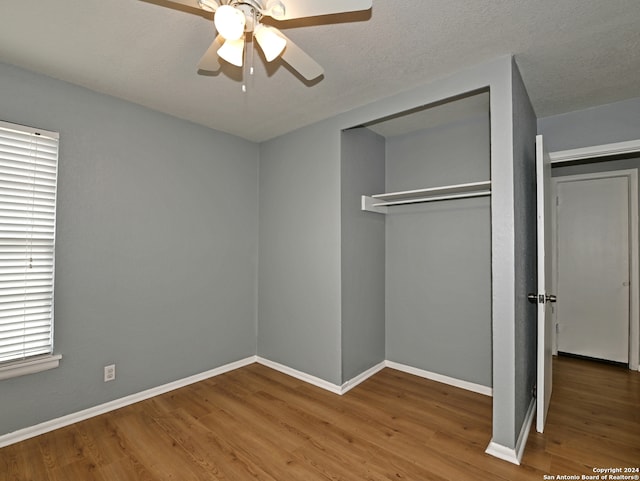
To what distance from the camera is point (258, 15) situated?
4.98ft

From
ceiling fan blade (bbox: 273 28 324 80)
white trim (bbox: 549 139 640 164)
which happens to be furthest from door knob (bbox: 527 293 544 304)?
ceiling fan blade (bbox: 273 28 324 80)

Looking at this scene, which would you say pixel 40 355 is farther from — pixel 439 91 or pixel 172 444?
pixel 439 91

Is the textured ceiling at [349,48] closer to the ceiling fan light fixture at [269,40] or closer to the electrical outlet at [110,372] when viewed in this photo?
the ceiling fan light fixture at [269,40]

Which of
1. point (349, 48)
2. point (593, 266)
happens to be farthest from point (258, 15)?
point (593, 266)

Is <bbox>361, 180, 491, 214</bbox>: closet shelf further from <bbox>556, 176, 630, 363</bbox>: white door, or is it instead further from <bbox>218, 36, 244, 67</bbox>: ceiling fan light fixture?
<bbox>556, 176, 630, 363</bbox>: white door

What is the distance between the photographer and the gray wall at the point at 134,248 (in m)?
2.38

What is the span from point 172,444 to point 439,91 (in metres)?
3.03

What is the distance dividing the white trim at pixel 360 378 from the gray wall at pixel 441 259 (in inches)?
6.7

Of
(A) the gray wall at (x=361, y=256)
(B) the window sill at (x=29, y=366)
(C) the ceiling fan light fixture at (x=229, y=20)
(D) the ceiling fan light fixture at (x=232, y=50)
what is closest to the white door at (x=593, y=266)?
(A) the gray wall at (x=361, y=256)

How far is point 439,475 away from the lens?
1911 mm

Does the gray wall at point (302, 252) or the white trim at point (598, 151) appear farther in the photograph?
the gray wall at point (302, 252)

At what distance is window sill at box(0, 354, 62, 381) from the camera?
2137mm

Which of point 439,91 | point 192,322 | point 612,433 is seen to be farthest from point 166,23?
point 612,433

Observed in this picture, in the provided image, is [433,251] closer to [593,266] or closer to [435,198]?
[435,198]
